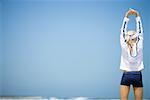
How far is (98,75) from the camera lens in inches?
185

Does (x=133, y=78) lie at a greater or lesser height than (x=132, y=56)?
lesser

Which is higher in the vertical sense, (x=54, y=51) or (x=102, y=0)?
(x=102, y=0)

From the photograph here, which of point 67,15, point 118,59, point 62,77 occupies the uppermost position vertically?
point 67,15

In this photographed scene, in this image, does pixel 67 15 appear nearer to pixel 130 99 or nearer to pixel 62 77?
pixel 62 77

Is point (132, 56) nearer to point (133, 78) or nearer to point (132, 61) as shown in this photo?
point (132, 61)

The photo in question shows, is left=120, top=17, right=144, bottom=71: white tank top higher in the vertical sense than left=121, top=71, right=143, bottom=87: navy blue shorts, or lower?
higher

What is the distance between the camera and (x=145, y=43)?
4641 millimetres

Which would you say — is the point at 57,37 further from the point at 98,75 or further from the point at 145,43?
the point at 145,43

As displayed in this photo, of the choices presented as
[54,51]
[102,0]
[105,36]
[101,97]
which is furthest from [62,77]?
[102,0]

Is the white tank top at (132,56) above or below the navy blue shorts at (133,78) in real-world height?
A: above

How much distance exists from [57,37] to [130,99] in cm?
182

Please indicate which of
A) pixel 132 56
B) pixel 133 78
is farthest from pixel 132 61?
pixel 133 78

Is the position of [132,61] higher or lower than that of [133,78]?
higher

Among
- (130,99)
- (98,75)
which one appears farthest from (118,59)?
(130,99)
